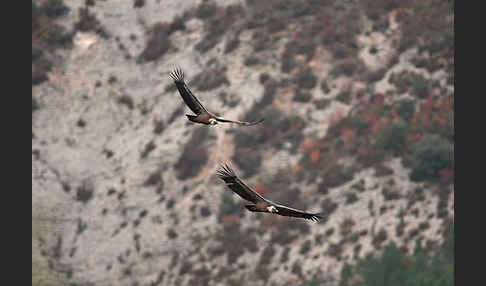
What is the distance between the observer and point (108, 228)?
A: 96.8m

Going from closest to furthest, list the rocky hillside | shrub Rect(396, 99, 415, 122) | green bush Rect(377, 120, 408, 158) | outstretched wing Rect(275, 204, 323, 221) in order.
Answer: outstretched wing Rect(275, 204, 323, 221) < the rocky hillside < green bush Rect(377, 120, 408, 158) < shrub Rect(396, 99, 415, 122)

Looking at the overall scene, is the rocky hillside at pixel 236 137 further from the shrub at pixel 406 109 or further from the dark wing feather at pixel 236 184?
the dark wing feather at pixel 236 184

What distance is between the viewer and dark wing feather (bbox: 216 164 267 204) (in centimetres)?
2462

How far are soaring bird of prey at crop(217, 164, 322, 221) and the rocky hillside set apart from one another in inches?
2336

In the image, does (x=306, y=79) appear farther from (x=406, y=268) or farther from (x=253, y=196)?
(x=253, y=196)

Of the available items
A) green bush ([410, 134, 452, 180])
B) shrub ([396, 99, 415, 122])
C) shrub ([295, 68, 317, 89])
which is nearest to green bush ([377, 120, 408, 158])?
shrub ([396, 99, 415, 122])

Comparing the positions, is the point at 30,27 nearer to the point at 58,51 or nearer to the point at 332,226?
the point at 58,51

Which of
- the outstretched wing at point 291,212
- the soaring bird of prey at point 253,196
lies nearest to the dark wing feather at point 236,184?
the soaring bird of prey at point 253,196

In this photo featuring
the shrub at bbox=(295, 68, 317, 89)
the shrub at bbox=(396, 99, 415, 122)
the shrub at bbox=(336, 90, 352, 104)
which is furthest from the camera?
the shrub at bbox=(295, 68, 317, 89)

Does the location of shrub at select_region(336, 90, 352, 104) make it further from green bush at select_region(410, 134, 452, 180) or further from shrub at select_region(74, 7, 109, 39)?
shrub at select_region(74, 7, 109, 39)

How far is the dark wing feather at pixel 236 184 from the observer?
969 inches

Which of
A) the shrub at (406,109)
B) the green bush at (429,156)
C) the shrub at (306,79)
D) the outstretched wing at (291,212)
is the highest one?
the shrub at (306,79)

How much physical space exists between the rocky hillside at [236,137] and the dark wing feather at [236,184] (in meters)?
59.8

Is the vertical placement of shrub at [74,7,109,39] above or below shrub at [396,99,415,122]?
above
